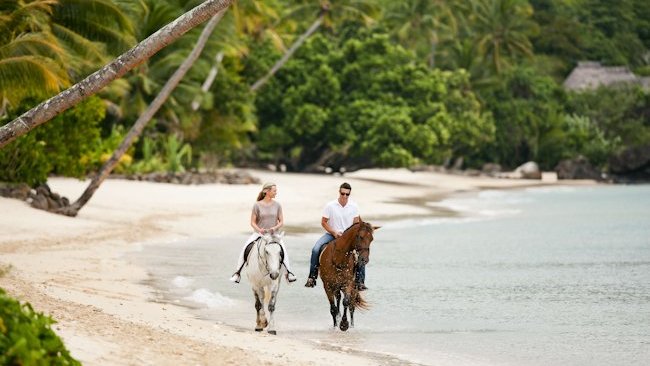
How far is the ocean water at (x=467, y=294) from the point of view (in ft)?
40.2

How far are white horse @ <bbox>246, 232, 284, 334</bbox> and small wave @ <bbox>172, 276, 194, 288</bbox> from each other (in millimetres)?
Answer: 4210

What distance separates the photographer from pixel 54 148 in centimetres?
2908

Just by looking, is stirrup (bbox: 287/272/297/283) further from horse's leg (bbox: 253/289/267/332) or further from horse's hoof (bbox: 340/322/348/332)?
horse's hoof (bbox: 340/322/348/332)

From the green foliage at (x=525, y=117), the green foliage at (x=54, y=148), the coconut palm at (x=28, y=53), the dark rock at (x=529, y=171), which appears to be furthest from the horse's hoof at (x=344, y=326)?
the green foliage at (x=525, y=117)

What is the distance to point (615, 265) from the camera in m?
21.9

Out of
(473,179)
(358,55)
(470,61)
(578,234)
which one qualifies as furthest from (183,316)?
(470,61)

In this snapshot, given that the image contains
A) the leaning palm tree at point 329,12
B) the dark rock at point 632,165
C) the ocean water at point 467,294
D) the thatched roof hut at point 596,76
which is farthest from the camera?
the thatched roof hut at point 596,76

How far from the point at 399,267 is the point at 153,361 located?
484 inches

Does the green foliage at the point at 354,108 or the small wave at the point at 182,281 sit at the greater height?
the green foliage at the point at 354,108

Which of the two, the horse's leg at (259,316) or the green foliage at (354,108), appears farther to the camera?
the green foliage at (354,108)

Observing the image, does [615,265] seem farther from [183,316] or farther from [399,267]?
[183,316]

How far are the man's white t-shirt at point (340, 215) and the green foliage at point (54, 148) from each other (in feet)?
49.2

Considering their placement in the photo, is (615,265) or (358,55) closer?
(615,265)

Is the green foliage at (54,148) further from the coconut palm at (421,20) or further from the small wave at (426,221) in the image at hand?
the coconut palm at (421,20)
